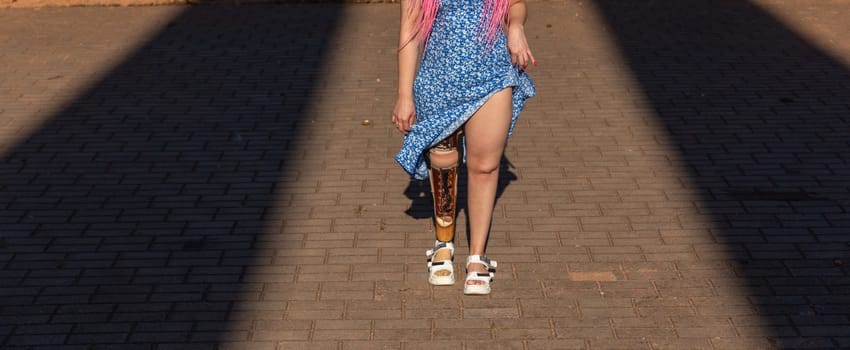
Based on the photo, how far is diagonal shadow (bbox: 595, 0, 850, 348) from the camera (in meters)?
5.26

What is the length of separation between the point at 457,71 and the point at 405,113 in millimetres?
324

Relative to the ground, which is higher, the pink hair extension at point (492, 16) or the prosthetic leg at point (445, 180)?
the pink hair extension at point (492, 16)

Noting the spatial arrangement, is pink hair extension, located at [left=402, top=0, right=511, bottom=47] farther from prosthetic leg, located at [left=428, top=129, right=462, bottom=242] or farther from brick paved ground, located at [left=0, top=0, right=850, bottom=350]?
brick paved ground, located at [left=0, top=0, right=850, bottom=350]

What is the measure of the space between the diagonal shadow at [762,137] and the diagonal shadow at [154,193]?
8.15 feet

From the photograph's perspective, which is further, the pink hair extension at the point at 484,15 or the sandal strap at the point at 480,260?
the sandal strap at the point at 480,260

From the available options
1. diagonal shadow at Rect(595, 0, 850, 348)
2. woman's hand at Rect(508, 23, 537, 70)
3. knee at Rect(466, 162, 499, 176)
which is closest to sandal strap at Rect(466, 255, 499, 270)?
knee at Rect(466, 162, 499, 176)

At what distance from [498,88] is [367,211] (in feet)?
5.45

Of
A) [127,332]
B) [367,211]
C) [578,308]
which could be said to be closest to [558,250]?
[578,308]

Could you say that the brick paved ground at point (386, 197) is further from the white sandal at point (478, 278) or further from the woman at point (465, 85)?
the woman at point (465, 85)

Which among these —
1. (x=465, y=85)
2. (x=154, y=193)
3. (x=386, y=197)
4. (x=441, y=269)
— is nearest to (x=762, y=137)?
(x=386, y=197)

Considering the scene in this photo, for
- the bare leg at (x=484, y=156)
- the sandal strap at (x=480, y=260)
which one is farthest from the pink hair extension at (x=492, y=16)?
the sandal strap at (x=480, y=260)

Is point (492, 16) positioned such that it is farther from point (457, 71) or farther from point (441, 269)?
point (441, 269)

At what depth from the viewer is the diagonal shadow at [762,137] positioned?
5.26m

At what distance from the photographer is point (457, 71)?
4.91m
